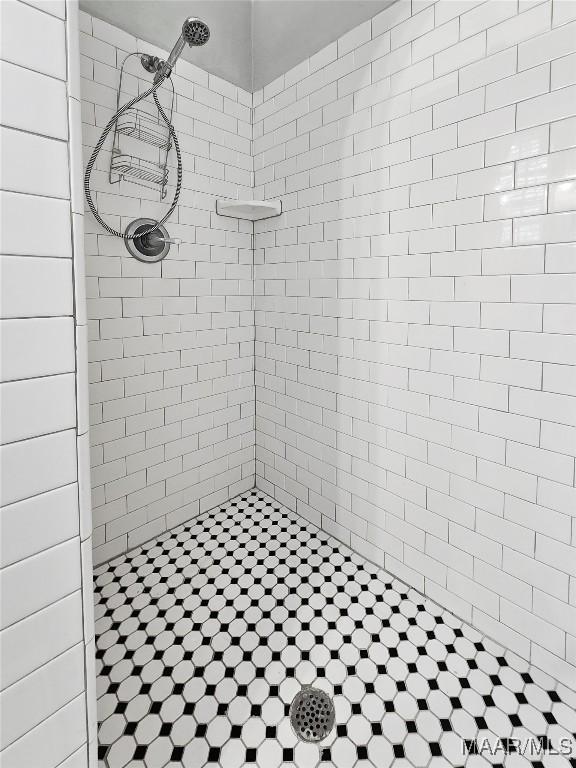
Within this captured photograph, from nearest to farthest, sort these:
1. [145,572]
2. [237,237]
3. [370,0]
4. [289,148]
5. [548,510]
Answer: [548,510] < [370,0] < [145,572] < [289,148] < [237,237]

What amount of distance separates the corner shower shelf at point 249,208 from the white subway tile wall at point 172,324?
48 millimetres

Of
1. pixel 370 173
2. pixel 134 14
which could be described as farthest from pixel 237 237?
pixel 134 14

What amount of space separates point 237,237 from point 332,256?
1.86 feet

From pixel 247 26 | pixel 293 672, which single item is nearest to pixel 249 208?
pixel 247 26

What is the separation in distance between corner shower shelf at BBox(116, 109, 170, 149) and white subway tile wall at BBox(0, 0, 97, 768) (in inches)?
41.7

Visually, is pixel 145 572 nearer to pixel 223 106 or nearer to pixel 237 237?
pixel 237 237

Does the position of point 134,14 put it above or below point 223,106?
above

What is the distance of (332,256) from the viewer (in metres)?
1.70

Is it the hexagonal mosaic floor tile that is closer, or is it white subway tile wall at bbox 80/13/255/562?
the hexagonal mosaic floor tile

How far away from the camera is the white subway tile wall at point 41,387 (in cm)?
55

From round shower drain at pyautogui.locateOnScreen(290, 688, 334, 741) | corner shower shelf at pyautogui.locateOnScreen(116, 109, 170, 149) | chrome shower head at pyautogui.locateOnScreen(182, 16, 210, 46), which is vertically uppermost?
chrome shower head at pyautogui.locateOnScreen(182, 16, 210, 46)

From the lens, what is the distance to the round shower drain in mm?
1051

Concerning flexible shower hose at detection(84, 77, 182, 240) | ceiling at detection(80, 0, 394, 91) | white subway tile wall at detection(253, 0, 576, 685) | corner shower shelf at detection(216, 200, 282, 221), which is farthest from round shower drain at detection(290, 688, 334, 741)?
ceiling at detection(80, 0, 394, 91)

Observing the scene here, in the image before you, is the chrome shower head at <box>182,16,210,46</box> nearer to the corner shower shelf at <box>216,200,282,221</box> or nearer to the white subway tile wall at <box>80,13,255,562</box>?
the white subway tile wall at <box>80,13,255,562</box>
